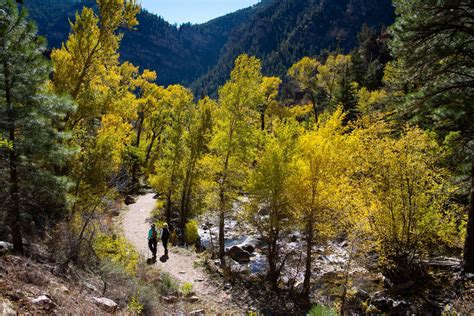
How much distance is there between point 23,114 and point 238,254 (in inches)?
512

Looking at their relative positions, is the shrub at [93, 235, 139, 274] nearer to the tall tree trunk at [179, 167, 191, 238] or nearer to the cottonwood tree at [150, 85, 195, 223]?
the tall tree trunk at [179, 167, 191, 238]

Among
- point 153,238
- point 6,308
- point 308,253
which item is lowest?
point 308,253

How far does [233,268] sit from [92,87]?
10361 mm

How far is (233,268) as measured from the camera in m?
16.6

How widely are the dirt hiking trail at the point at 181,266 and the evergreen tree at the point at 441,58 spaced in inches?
344

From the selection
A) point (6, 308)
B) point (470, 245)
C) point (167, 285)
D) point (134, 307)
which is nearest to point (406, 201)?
point (470, 245)

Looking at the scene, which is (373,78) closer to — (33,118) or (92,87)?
(92,87)

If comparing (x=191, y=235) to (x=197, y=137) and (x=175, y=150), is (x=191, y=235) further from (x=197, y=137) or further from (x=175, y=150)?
(x=197, y=137)

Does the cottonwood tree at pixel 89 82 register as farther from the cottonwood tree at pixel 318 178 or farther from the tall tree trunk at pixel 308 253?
the tall tree trunk at pixel 308 253

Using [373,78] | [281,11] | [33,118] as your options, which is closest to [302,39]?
[281,11]

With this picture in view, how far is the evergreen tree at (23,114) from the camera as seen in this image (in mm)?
7402

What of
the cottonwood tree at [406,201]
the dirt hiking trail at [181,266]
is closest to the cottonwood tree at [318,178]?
the cottonwood tree at [406,201]

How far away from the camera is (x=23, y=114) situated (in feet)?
25.0

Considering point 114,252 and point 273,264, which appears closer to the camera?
point 114,252
